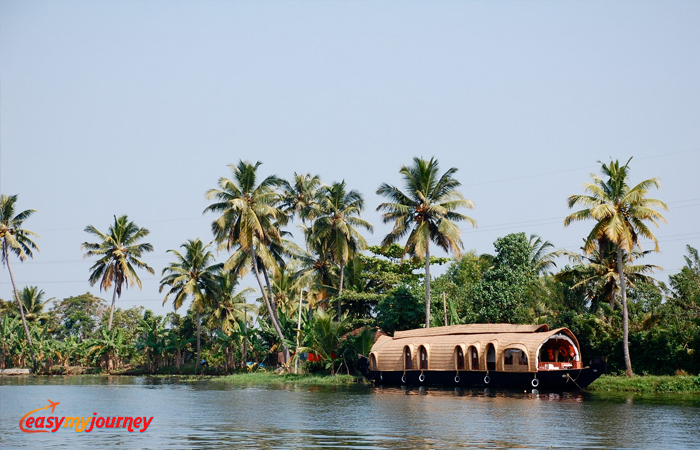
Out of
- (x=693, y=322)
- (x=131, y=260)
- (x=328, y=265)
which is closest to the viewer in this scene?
(x=693, y=322)

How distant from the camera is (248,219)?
43.1m

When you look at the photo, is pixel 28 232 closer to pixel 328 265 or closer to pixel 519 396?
pixel 328 265

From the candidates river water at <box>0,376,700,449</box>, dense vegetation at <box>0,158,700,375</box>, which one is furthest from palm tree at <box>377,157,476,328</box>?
river water at <box>0,376,700,449</box>

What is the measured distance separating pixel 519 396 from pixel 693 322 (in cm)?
Answer: 892

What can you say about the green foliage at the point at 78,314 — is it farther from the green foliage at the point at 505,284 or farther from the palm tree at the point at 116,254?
the green foliage at the point at 505,284

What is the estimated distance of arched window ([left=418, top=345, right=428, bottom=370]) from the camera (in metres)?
35.9

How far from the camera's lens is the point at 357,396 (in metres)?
29.7

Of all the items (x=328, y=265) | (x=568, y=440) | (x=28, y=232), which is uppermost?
(x=28, y=232)

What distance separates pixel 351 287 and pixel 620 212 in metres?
20.7

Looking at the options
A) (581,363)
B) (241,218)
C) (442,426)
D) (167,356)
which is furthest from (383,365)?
(167,356)

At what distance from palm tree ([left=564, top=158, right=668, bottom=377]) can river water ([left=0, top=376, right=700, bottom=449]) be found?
669 cm

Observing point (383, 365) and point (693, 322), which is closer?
point (693, 322)

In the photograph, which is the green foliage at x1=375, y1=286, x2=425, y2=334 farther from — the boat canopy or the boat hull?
the boat hull

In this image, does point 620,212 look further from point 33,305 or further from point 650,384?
point 33,305
